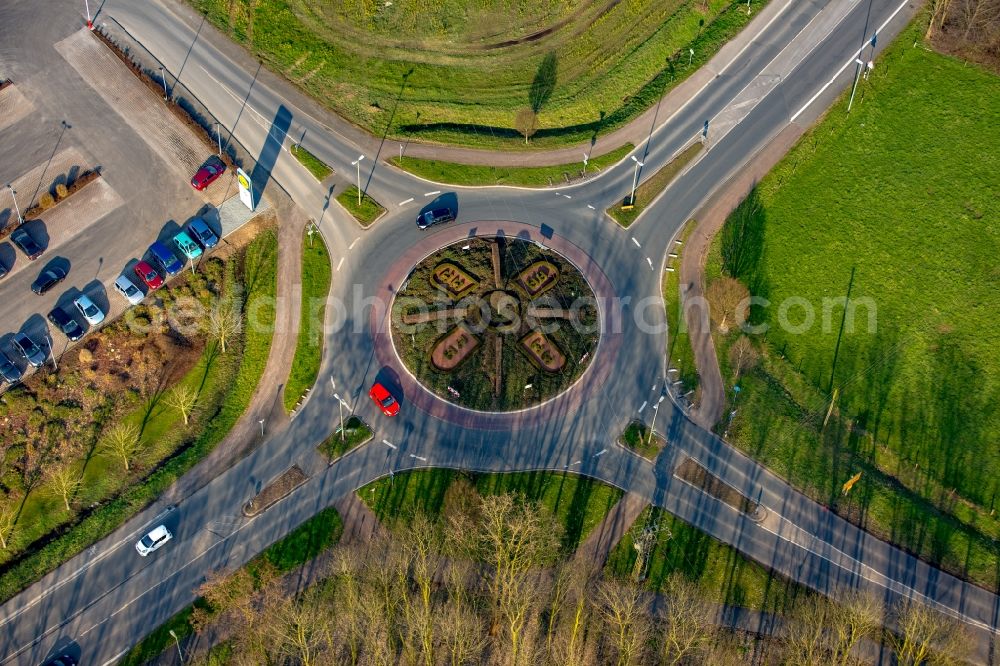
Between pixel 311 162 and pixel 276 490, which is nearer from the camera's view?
pixel 276 490

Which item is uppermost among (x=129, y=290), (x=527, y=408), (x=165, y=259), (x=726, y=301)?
(x=726, y=301)

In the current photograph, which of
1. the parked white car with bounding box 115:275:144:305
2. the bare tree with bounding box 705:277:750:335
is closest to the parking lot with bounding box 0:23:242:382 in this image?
the parked white car with bounding box 115:275:144:305

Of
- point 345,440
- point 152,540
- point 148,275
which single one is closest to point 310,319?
point 345,440

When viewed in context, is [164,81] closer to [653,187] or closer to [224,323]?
[224,323]

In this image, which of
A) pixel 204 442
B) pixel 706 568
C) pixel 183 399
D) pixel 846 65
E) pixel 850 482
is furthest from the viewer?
pixel 846 65

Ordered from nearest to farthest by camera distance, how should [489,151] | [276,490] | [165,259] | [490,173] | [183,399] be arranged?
[276,490] → [183,399] → [165,259] → [490,173] → [489,151]

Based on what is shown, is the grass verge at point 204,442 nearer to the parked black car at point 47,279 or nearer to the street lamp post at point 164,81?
the parked black car at point 47,279

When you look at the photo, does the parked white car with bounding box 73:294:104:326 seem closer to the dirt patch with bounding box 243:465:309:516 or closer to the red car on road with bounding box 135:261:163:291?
the red car on road with bounding box 135:261:163:291

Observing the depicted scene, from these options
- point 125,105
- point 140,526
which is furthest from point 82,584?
point 125,105
